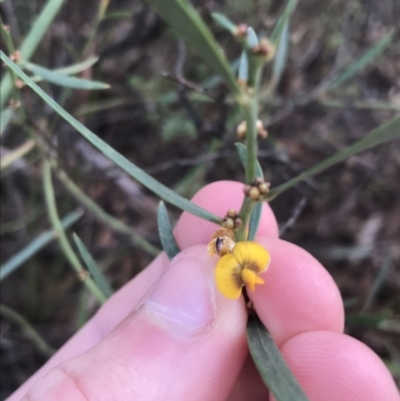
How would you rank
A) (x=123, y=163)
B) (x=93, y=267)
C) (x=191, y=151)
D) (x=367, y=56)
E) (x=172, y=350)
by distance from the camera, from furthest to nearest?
1. (x=191, y=151)
2. (x=367, y=56)
3. (x=93, y=267)
4. (x=172, y=350)
5. (x=123, y=163)

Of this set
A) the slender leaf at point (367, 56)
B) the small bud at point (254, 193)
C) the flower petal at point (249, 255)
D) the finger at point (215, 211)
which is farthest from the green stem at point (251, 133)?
the slender leaf at point (367, 56)

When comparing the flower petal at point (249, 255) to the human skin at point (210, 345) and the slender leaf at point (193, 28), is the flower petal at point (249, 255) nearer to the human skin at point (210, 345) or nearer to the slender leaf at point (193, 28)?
the human skin at point (210, 345)

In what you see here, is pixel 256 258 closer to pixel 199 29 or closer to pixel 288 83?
pixel 199 29

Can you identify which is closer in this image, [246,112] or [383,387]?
[246,112]

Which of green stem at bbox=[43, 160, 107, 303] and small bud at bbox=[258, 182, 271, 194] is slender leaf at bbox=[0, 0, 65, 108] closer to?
green stem at bbox=[43, 160, 107, 303]

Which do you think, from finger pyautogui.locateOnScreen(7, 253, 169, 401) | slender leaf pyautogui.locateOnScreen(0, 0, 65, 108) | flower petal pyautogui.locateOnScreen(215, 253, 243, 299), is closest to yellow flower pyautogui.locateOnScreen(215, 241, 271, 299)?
flower petal pyautogui.locateOnScreen(215, 253, 243, 299)

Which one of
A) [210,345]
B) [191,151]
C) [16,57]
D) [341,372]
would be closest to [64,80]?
[16,57]

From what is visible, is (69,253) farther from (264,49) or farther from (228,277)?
(264,49)

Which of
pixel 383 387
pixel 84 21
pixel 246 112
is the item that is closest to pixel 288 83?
pixel 84 21
